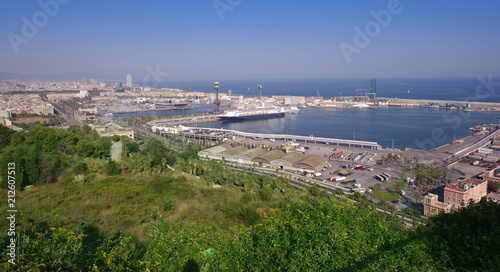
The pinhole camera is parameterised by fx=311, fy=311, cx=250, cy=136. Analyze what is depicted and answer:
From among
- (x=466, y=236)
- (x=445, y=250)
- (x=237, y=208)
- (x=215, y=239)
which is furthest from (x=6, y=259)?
(x=466, y=236)

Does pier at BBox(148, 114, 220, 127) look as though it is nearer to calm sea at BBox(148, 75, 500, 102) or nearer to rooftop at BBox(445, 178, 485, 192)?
rooftop at BBox(445, 178, 485, 192)

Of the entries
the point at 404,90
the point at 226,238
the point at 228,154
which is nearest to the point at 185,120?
the point at 228,154

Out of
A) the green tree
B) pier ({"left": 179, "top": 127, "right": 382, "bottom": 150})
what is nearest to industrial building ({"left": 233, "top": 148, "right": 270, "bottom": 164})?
pier ({"left": 179, "top": 127, "right": 382, "bottom": 150})

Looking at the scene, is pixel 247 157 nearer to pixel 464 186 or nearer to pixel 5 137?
pixel 464 186

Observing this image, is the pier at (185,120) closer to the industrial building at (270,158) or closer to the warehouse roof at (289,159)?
the industrial building at (270,158)

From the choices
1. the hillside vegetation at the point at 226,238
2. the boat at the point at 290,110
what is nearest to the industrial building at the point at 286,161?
the hillside vegetation at the point at 226,238

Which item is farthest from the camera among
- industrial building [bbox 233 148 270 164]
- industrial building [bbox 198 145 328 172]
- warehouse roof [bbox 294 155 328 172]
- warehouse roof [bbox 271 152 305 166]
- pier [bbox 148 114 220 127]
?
pier [bbox 148 114 220 127]
